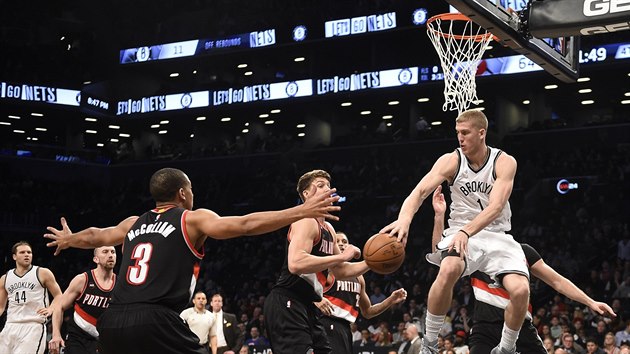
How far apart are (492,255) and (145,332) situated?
329cm

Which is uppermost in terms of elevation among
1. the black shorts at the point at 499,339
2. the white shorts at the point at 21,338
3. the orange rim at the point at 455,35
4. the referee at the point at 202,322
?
the orange rim at the point at 455,35

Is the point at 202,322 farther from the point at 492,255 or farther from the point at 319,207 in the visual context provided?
the point at 319,207

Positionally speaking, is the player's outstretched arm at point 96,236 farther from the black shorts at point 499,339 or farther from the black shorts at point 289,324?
the black shorts at point 499,339

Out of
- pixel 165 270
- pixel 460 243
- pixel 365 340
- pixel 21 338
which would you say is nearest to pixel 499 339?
pixel 460 243

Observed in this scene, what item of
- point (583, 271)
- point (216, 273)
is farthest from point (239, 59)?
point (583, 271)

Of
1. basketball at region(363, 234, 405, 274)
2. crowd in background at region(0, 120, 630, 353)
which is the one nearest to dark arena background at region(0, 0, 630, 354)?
crowd in background at region(0, 120, 630, 353)

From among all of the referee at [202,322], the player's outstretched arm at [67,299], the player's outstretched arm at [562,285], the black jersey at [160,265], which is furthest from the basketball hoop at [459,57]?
the black jersey at [160,265]

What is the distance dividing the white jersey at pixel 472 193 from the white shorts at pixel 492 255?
114 mm

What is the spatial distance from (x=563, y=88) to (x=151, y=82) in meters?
18.9

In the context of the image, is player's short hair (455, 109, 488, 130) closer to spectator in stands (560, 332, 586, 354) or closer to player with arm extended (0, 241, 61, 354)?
player with arm extended (0, 241, 61, 354)

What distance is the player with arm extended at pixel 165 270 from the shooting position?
552 centimetres

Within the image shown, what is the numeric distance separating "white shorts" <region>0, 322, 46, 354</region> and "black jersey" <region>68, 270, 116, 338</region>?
5.59 ft

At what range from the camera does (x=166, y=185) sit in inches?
234

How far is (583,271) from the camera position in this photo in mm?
22016
